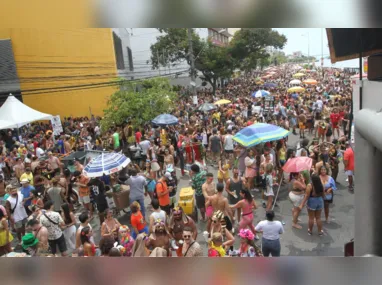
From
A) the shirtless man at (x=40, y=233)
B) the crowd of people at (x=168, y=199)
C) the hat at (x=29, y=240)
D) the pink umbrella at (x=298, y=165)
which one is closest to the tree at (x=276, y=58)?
the crowd of people at (x=168, y=199)

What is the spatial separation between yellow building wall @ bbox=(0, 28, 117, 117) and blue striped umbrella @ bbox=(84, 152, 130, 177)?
58.9 feet

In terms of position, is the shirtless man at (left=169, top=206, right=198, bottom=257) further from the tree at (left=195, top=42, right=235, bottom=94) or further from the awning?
the tree at (left=195, top=42, right=235, bottom=94)

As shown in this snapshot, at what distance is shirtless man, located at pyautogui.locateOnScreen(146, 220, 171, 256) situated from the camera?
5141mm

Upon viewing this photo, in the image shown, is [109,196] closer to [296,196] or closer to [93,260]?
[296,196]

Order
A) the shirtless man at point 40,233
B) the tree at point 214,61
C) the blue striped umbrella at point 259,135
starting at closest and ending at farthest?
the shirtless man at point 40,233, the blue striped umbrella at point 259,135, the tree at point 214,61

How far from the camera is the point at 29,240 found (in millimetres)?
5352

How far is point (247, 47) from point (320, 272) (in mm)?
38403

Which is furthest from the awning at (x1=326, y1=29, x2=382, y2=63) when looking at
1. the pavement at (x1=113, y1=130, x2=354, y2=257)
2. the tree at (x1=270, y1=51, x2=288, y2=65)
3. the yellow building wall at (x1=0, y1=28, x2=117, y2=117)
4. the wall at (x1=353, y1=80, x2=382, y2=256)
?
the tree at (x1=270, y1=51, x2=288, y2=65)

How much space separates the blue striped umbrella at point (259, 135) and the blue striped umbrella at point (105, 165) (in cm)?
306

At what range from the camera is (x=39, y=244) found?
5.50 metres

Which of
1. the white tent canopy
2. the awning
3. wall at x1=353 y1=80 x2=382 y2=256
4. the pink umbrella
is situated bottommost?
the pink umbrella

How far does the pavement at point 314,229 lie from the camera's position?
20.2 feet

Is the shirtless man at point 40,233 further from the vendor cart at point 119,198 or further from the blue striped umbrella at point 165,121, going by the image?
the blue striped umbrella at point 165,121

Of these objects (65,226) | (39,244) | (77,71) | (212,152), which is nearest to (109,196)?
(65,226)
